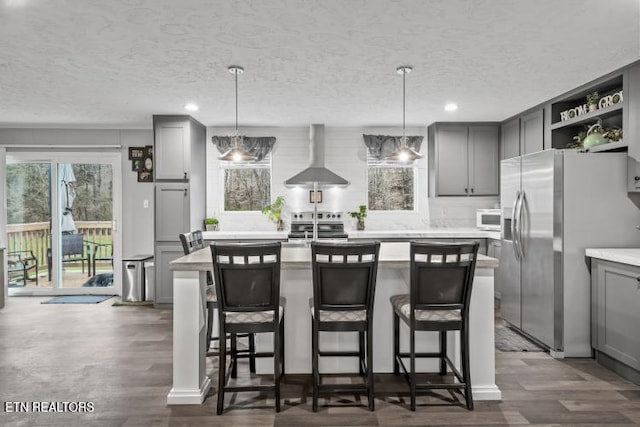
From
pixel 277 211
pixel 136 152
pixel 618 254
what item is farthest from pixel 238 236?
pixel 618 254

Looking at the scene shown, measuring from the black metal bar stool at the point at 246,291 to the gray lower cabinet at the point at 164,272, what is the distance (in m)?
3.06

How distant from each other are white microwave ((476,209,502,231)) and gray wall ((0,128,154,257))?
4.71 metres

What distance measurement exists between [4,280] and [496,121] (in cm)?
702

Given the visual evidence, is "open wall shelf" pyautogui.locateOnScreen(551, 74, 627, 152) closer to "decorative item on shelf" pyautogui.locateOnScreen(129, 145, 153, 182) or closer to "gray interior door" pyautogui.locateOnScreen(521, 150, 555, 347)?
"gray interior door" pyautogui.locateOnScreen(521, 150, 555, 347)

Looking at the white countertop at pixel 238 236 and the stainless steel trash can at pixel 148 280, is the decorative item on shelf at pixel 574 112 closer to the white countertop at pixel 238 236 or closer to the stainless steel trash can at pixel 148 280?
the white countertop at pixel 238 236

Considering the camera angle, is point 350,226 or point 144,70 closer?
point 144,70

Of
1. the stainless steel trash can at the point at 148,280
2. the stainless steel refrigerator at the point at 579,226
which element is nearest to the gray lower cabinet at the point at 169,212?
the stainless steel trash can at the point at 148,280

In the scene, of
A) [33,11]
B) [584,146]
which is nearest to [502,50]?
[584,146]

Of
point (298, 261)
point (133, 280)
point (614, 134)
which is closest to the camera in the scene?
point (298, 261)

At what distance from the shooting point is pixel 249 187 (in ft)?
20.5

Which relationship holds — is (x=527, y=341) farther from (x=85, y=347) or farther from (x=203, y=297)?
(x=85, y=347)

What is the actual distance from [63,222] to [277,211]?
3163mm

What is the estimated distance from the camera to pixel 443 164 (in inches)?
230

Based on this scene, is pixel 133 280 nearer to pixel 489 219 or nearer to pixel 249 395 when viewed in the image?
pixel 249 395
